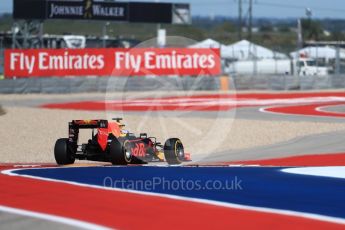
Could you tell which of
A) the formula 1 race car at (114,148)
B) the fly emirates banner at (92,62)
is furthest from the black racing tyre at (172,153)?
the fly emirates banner at (92,62)

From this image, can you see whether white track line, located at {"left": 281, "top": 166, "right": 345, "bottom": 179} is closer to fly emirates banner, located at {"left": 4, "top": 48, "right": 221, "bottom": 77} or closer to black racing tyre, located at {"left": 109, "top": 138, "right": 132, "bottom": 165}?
black racing tyre, located at {"left": 109, "top": 138, "right": 132, "bottom": 165}

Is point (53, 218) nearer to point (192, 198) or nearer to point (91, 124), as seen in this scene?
point (192, 198)

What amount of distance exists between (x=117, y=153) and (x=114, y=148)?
86 millimetres

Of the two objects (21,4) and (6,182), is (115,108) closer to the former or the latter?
(6,182)

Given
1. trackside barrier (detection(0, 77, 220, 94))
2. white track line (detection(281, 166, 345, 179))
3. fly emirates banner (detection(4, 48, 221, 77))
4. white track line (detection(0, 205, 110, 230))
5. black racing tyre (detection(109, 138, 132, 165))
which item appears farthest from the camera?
fly emirates banner (detection(4, 48, 221, 77))

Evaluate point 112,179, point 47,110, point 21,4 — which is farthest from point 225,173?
point 21,4

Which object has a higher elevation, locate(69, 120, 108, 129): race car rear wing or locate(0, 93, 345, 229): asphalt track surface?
locate(69, 120, 108, 129): race car rear wing

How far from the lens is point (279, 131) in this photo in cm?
2023

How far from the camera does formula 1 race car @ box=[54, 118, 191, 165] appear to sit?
12344mm

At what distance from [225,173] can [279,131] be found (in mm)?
9727

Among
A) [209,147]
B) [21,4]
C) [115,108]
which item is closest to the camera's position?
[209,147]

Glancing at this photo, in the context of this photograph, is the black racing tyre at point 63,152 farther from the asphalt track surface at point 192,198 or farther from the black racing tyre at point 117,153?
the asphalt track surface at point 192,198

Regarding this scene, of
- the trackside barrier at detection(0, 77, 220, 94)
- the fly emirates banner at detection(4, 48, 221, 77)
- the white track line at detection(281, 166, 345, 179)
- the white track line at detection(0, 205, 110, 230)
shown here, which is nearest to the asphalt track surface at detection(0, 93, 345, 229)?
the white track line at detection(0, 205, 110, 230)

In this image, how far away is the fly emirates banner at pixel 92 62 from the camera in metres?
42.6
